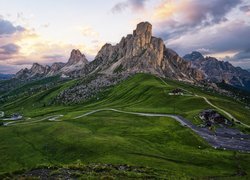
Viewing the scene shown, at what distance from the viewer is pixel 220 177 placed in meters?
72.3

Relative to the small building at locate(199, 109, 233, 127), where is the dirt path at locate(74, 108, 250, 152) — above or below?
below

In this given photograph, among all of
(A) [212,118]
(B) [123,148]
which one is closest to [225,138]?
(A) [212,118]

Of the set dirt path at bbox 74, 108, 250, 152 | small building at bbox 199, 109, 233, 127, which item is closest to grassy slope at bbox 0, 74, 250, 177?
dirt path at bbox 74, 108, 250, 152

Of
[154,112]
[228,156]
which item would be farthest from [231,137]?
[154,112]

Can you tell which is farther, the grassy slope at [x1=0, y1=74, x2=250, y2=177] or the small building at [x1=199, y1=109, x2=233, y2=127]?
the small building at [x1=199, y1=109, x2=233, y2=127]

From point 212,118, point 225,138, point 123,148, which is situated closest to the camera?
point 123,148

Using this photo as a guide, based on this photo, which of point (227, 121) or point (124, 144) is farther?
point (227, 121)

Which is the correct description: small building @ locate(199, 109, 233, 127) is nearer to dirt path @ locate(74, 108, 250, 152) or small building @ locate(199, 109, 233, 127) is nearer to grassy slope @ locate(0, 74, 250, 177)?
grassy slope @ locate(0, 74, 250, 177)

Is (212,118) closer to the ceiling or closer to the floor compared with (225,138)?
closer to the ceiling

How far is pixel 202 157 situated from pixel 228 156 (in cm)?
798

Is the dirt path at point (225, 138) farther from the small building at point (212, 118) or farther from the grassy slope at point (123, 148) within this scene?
the small building at point (212, 118)

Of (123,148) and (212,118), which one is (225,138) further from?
(123,148)

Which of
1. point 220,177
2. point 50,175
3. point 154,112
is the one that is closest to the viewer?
point 50,175

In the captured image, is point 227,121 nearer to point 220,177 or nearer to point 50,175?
point 220,177
